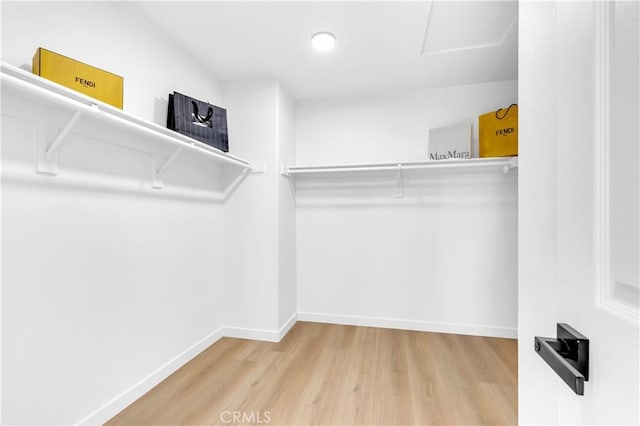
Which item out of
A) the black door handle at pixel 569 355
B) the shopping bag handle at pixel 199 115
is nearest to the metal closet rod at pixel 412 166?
the shopping bag handle at pixel 199 115

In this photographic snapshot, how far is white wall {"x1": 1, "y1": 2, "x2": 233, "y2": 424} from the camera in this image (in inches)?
45.3

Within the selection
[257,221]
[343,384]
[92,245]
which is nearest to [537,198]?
[343,384]

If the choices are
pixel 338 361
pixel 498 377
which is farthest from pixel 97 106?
pixel 498 377

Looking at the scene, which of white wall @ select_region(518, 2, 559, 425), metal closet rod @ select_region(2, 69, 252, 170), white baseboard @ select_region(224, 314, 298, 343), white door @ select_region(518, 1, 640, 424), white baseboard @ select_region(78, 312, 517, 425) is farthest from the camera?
white baseboard @ select_region(224, 314, 298, 343)

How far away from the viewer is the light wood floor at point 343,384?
5.04 ft

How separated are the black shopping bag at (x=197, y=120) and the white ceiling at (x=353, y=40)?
1.52 feet

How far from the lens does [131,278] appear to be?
1641 millimetres

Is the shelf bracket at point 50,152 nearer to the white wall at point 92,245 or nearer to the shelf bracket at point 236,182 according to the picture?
the white wall at point 92,245

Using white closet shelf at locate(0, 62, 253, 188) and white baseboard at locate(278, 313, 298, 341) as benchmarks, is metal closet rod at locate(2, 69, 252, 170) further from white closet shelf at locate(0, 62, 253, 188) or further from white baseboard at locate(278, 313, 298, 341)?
white baseboard at locate(278, 313, 298, 341)

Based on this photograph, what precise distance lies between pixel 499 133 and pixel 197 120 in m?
2.27

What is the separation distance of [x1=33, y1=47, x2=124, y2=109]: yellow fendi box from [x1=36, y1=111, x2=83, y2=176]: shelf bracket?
0.41 feet

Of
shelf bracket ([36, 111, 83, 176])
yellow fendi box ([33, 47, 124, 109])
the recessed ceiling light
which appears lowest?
shelf bracket ([36, 111, 83, 176])

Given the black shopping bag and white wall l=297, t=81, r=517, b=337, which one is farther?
white wall l=297, t=81, r=517, b=337

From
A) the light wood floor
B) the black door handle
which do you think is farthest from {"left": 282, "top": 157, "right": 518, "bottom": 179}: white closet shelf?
the black door handle
